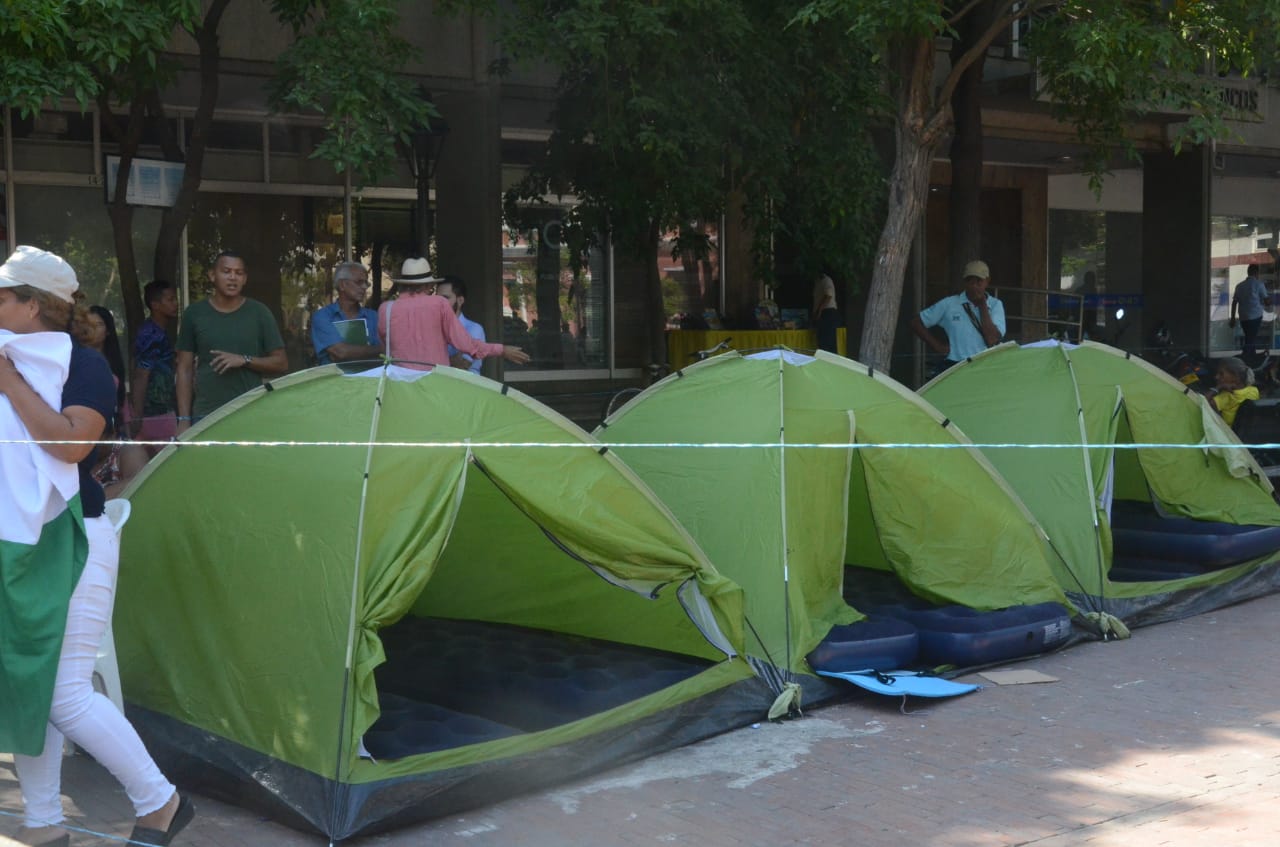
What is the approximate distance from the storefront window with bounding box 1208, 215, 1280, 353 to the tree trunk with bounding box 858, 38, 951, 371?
1374 cm

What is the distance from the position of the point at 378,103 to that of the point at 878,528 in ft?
14.1

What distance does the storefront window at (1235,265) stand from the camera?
23.3m

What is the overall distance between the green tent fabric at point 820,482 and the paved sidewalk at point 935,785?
0.72 metres

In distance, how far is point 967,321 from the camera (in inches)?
412

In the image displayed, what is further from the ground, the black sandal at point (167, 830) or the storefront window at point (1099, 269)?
the storefront window at point (1099, 269)

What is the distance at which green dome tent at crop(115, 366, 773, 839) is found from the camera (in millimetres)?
5121

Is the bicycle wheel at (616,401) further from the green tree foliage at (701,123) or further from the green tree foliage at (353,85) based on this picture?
the green tree foliage at (353,85)

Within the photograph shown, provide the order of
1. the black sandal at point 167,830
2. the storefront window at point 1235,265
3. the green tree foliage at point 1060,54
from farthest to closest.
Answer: the storefront window at point 1235,265 → the green tree foliage at point 1060,54 → the black sandal at point 167,830

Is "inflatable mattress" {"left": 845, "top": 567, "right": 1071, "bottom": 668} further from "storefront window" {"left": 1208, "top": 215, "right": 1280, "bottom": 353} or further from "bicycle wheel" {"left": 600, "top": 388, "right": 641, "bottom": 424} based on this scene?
"storefront window" {"left": 1208, "top": 215, "right": 1280, "bottom": 353}

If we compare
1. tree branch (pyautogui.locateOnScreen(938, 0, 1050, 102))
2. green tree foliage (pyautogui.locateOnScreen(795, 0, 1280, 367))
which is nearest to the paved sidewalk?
green tree foliage (pyautogui.locateOnScreen(795, 0, 1280, 367))

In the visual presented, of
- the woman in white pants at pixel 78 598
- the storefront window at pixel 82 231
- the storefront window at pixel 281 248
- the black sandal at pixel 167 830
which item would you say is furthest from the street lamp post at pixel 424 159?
the black sandal at pixel 167 830

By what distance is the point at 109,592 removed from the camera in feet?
14.9

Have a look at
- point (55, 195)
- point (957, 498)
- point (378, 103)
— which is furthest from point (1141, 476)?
point (55, 195)

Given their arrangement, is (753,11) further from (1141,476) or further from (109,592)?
(109,592)
